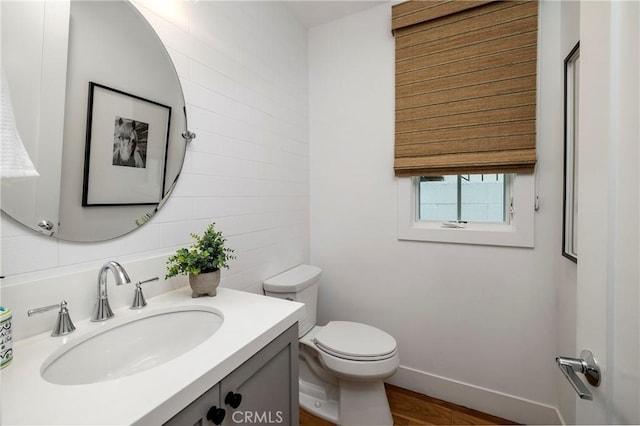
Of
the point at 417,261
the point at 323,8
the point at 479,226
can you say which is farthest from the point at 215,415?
the point at 323,8

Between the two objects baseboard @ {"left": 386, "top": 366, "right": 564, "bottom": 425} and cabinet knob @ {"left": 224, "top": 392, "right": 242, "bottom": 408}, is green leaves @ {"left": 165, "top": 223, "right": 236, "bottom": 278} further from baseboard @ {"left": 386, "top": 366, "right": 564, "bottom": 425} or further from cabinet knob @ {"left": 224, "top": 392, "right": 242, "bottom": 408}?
baseboard @ {"left": 386, "top": 366, "right": 564, "bottom": 425}

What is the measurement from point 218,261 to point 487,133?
1.54 m

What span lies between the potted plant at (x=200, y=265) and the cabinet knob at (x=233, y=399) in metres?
0.44

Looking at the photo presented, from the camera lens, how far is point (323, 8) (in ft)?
6.07

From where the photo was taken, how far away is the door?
16.7 inches

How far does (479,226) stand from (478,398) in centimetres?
100

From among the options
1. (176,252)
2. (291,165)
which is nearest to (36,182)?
(176,252)

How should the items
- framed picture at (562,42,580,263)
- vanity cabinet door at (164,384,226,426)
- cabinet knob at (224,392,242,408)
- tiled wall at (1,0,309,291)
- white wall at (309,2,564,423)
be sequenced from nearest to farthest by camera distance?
1. vanity cabinet door at (164,384,226,426)
2. cabinet knob at (224,392,242,408)
3. tiled wall at (1,0,309,291)
4. framed picture at (562,42,580,263)
5. white wall at (309,2,564,423)

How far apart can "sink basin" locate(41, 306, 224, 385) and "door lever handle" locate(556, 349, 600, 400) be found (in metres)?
0.90

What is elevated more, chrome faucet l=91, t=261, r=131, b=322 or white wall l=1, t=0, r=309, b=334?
white wall l=1, t=0, r=309, b=334

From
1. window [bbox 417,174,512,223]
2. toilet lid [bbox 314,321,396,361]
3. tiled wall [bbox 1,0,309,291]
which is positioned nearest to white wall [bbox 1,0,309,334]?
tiled wall [bbox 1,0,309,291]

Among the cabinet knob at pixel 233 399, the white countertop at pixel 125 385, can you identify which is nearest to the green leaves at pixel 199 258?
the white countertop at pixel 125 385

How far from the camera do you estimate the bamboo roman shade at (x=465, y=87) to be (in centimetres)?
147

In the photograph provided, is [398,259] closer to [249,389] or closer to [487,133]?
[487,133]
